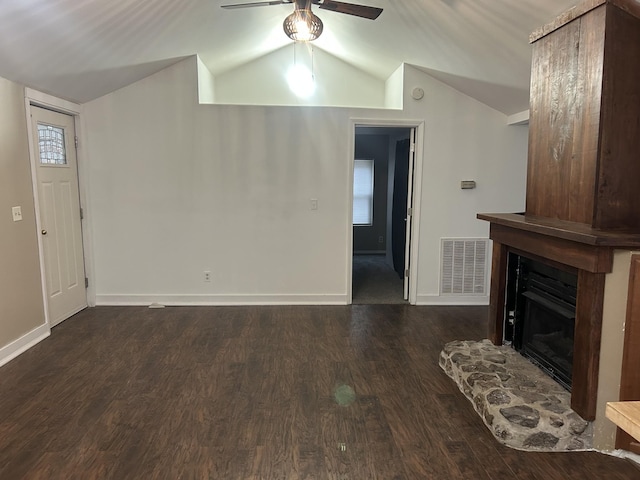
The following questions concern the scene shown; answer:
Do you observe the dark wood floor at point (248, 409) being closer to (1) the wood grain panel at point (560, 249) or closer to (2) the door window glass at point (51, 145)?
(1) the wood grain panel at point (560, 249)

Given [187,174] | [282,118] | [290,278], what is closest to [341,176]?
[282,118]

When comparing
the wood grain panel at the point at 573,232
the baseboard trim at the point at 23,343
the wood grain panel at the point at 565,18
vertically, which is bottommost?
the baseboard trim at the point at 23,343

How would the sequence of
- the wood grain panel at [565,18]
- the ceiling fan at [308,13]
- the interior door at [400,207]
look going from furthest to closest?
the interior door at [400,207]
the ceiling fan at [308,13]
the wood grain panel at [565,18]

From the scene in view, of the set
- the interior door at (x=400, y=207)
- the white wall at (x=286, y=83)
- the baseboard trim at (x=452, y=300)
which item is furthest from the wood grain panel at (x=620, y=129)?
the white wall at (x=286, y=83)

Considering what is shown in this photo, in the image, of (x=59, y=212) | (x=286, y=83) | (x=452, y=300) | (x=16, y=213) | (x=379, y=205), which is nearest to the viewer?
(x=16, y=213)

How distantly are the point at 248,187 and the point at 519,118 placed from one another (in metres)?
2.96

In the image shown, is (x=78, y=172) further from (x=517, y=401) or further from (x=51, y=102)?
(x=517, y=401)

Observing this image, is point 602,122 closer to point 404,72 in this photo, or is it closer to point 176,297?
point 404,72

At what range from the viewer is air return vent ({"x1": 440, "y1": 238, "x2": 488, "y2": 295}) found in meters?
4.81

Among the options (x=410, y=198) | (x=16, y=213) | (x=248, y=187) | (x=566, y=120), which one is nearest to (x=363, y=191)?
(x=410, y=198)

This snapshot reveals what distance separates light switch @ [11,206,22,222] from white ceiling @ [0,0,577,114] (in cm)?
102

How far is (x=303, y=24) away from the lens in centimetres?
278

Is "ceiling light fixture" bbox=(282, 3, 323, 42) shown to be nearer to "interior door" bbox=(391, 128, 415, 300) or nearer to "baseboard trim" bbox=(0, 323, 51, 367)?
"interior door" bbox=(391, 128, 415, 300)

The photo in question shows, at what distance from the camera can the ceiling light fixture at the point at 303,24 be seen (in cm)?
275
